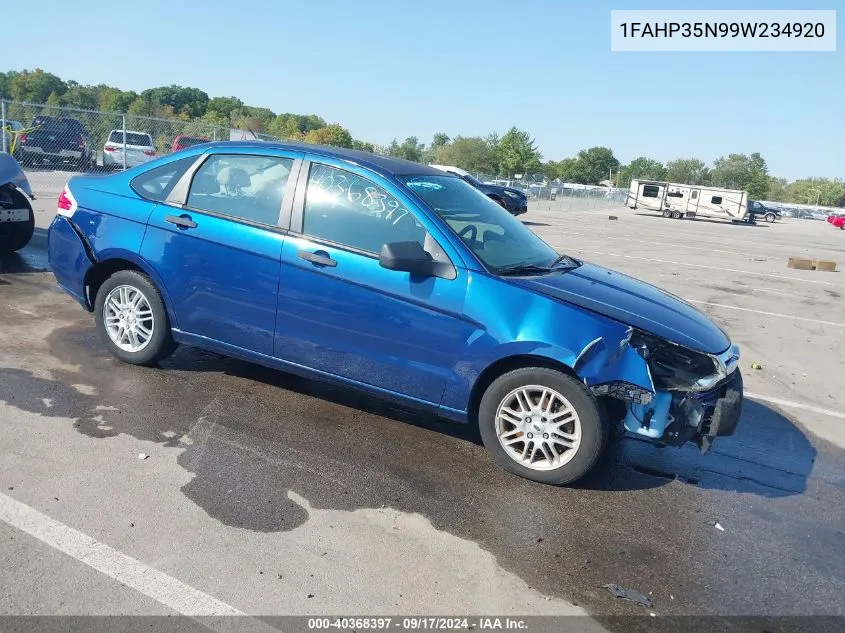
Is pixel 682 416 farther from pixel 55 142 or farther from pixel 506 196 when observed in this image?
pixel 506 196

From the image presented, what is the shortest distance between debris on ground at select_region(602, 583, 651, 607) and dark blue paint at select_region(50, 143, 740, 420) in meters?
1.10

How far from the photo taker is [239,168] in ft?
16.2

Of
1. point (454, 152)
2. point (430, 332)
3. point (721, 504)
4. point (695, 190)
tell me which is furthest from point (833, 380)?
point (454, 152)

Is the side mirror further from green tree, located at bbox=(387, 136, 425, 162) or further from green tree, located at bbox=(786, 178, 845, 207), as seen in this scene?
green tree, located at bbox=(786, 178, 845, 207)

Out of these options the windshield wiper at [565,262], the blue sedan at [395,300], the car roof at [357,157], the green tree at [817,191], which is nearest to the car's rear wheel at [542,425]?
the blue sedan at [395,300]

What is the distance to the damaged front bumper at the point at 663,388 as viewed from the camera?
3824 mm

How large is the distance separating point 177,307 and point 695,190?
4899cm

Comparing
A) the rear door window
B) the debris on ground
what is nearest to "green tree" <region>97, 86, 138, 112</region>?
the rear door window

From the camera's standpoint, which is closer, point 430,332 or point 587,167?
point 430,332

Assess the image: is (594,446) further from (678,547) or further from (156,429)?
(156,429)

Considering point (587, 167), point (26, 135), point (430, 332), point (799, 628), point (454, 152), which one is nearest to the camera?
point (799, 628)

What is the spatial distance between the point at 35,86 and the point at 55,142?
3623 inches

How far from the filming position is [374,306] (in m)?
4.27

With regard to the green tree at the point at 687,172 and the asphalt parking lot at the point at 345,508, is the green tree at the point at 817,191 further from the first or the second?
the asphalt parking lot at the point at 345,508
